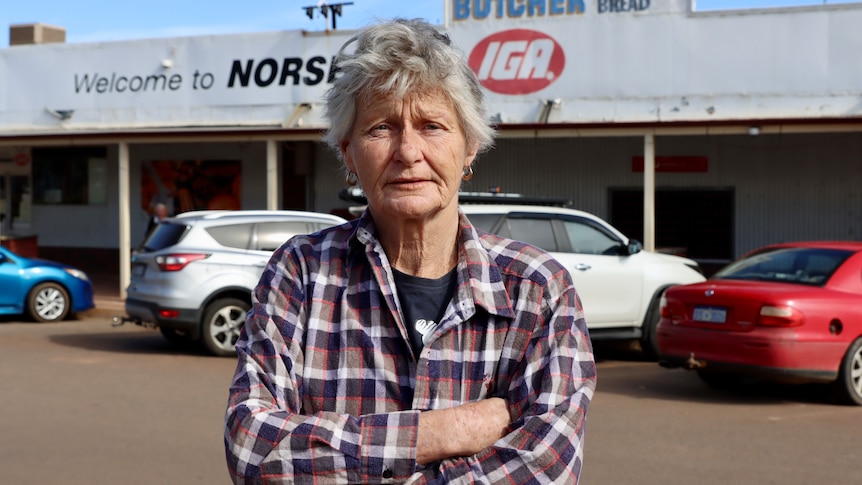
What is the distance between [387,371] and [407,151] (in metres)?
0.49

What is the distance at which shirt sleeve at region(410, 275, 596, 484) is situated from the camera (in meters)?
2.19

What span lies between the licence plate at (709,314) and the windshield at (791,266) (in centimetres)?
69

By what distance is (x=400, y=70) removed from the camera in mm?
2318

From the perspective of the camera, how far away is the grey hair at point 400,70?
91.4 inches

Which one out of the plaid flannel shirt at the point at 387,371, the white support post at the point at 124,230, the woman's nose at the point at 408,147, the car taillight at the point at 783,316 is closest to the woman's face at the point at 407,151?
the woman's nose at the point at 408,147

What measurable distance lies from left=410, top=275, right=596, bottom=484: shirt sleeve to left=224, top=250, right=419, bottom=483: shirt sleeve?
0.32 feet

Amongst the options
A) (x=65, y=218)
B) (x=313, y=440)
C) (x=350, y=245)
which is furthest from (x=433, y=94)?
(x=65, y=218)

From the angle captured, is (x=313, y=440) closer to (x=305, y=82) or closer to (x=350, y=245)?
(x=350, y=245)

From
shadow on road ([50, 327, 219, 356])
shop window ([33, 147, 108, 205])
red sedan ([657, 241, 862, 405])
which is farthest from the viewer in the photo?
shop window ([33, 147, 108, 205])

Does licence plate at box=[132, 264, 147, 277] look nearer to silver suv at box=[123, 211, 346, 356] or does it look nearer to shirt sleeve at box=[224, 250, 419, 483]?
silver suv at box=[123, 211, 346, 356]

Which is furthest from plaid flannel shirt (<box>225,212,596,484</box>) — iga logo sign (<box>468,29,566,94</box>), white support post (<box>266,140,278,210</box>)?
white support post (<box>266,140,278,210</box>)

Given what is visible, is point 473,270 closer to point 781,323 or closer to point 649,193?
point 781,323

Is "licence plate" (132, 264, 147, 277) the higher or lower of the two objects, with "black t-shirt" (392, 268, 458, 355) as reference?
lower

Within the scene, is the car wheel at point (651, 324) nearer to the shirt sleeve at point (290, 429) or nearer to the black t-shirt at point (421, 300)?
the black t-shirt at point (421, 300)
